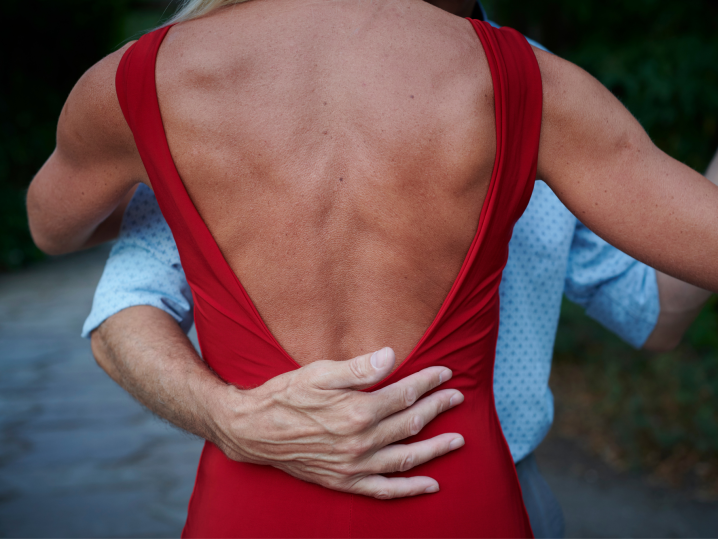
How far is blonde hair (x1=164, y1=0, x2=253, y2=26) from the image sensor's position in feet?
4.07

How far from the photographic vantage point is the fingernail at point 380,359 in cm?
111

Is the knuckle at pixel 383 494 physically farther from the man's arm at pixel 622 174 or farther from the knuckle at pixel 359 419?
the man's arm at pixel 622 174

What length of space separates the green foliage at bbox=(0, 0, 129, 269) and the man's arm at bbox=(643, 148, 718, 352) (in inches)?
376

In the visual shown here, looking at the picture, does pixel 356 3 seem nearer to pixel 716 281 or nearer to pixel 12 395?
pixel 716 281

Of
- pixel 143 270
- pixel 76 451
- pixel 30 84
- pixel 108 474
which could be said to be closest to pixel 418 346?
pixel 143 270

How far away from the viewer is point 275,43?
1.15m

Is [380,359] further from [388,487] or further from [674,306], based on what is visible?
[674,306]

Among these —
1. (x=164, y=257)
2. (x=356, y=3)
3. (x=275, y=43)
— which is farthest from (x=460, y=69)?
(x=164, y=257)

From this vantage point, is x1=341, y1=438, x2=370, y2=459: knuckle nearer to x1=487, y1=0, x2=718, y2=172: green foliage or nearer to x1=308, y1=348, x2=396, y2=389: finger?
x1=308, y1=348, x2=396, y2=389: finger

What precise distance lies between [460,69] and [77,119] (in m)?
0.75

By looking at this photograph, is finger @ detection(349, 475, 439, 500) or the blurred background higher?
finger @ detection(349, 475, 439, 500)

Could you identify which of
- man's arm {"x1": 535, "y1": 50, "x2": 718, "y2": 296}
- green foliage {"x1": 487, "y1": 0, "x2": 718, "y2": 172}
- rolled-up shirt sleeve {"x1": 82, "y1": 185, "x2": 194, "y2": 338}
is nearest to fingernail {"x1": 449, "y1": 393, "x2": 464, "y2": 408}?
man's arm {"x1": 535, "y1": 50, "x2": 718, "y2": 296}

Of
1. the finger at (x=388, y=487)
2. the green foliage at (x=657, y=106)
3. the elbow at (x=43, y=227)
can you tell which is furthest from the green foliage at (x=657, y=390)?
the elbow at (x=43, y=227)

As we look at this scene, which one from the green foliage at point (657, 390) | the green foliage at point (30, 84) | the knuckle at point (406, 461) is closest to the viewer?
the knuckle at point (406, 461)
